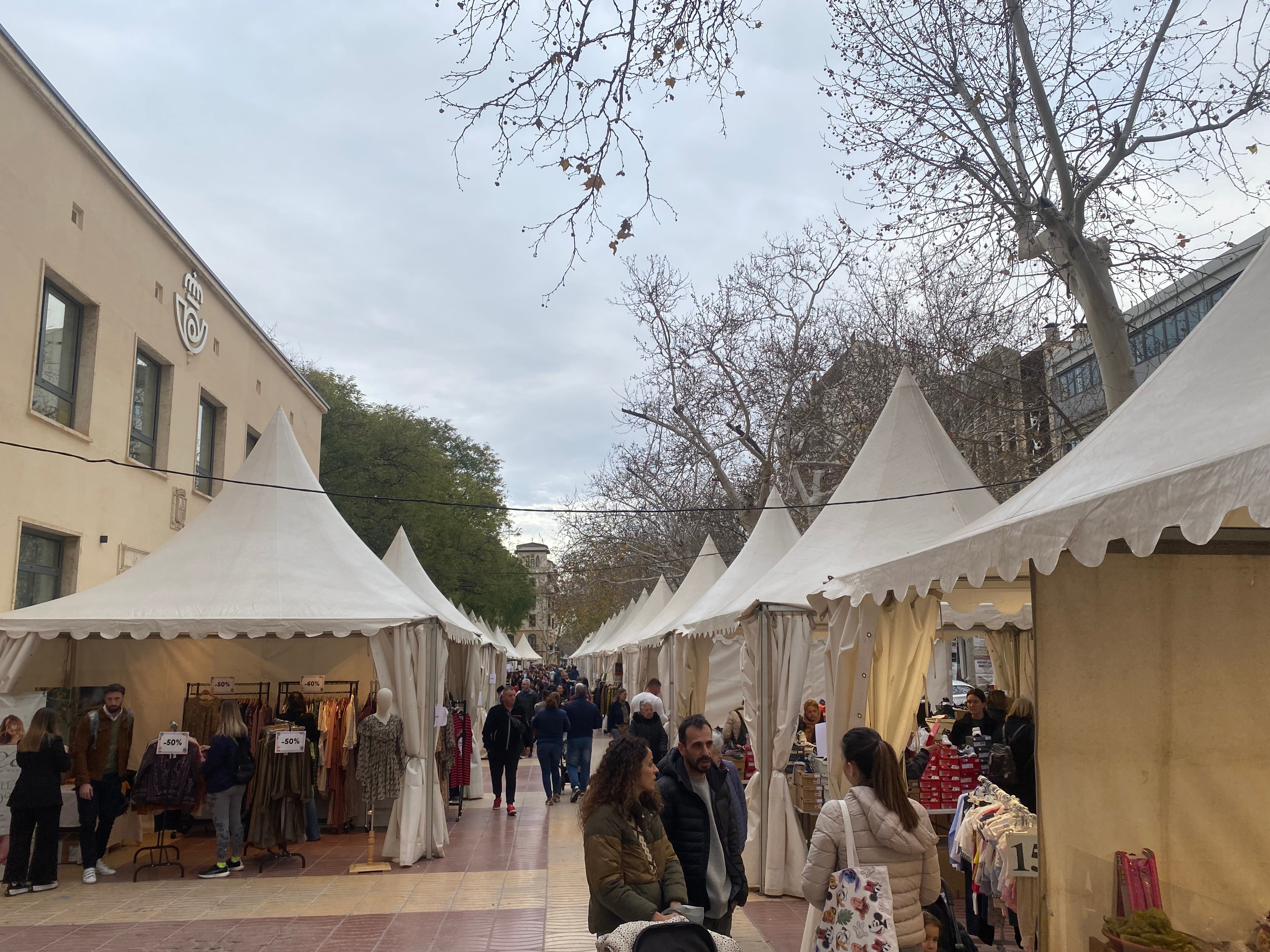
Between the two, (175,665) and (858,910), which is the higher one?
(175,665)

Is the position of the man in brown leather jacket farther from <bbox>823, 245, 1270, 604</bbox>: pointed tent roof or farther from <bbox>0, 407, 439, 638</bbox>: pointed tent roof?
<bbox>823, 245, 1270, 604</bbox>: pointed tent roof

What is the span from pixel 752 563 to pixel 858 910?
11.1 metres

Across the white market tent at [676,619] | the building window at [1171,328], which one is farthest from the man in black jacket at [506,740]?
the building window at [1171,328]

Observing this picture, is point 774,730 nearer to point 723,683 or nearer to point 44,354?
point 723,683

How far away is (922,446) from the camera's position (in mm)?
10391

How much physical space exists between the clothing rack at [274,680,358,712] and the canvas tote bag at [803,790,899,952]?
8.90 metres

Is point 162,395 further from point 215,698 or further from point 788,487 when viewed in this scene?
point 788,487

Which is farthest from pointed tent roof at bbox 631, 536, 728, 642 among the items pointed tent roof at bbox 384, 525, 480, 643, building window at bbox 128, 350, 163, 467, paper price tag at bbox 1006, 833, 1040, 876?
paper price tag at bbox 1006, 833, 1040, 876

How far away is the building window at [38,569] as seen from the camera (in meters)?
12.7

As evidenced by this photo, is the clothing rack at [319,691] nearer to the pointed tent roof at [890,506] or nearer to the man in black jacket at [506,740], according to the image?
the man in black jacket at [506,740]

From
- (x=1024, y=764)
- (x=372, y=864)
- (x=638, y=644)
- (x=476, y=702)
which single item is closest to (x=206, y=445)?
(x=476, y=702)

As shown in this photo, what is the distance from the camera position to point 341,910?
8211 mm

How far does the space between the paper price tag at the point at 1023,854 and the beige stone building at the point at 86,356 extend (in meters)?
11.5

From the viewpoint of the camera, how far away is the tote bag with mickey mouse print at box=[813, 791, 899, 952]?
157 inches
